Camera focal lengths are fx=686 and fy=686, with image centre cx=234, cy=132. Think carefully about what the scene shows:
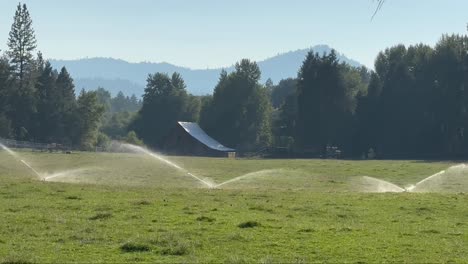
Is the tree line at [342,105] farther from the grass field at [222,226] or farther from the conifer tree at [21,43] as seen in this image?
the grass field at [222,226]

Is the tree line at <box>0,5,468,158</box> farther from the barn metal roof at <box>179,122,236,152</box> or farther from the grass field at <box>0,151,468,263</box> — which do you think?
the grass field at <box>0,151,468,263</box>

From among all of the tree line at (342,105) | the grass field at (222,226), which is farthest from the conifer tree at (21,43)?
the grass field at (222,226)

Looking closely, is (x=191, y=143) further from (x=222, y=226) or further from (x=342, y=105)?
(x=222, y=226)

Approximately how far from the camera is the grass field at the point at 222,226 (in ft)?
61.7

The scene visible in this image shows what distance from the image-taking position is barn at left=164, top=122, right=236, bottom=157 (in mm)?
142500

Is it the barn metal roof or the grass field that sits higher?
the barn metal roof

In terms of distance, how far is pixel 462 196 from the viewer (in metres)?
38.5

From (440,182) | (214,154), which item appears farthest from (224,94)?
(440,182)

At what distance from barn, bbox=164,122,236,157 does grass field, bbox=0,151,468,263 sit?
332 feet

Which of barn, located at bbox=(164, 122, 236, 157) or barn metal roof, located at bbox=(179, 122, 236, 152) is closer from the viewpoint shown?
barn, located at bbox=(164, 122, 236, 157)

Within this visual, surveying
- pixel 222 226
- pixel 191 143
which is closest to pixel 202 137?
pixel 191 143

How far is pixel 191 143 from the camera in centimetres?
14662

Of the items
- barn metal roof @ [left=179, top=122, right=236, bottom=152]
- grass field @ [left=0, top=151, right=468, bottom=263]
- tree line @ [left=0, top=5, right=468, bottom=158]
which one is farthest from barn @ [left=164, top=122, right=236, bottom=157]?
grass field @ [left=0, top=151, right=468, bottom=263]

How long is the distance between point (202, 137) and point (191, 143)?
358 cm
